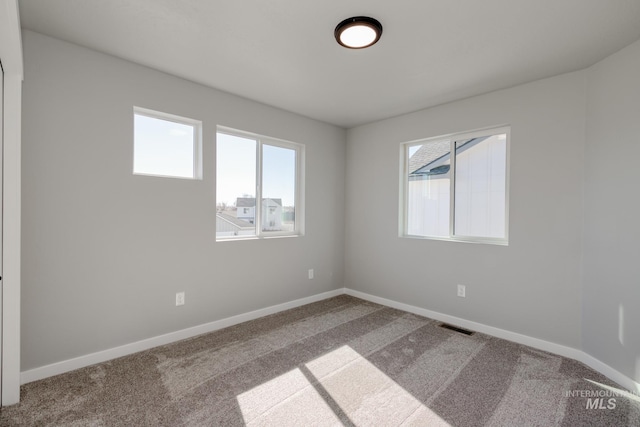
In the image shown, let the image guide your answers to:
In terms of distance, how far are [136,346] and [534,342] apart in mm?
3657

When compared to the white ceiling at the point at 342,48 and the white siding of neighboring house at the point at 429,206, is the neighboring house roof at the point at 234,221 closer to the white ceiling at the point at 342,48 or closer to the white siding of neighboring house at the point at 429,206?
the white ceiling at the point at 342,48

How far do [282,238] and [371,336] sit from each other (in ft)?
5.23

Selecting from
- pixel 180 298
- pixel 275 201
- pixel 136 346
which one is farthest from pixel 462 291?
pixel 136 346

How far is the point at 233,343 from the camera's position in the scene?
9.52 ft

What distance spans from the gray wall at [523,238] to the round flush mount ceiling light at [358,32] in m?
1.73

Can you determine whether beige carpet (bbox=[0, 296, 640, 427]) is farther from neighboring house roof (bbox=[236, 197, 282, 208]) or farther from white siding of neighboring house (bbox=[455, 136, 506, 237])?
neighboring house roof (bbox=[236, 197, 282, 208])

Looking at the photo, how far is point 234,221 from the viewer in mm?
3506

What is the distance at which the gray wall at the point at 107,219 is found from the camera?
2.25m

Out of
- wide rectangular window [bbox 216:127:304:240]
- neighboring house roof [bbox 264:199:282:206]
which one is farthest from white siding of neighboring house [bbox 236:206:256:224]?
neighboring house roof [bbox 264:199:282:206]

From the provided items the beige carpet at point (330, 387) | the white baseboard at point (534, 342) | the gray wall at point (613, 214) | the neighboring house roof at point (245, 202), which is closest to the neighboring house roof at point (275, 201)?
the neighboring house roof at point (245, 202)

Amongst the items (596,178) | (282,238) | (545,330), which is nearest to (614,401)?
(545,330)

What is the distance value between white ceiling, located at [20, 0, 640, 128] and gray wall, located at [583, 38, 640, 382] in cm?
27

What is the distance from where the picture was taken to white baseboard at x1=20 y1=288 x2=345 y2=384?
7.41 ft

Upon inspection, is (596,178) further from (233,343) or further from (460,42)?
(233,343)
